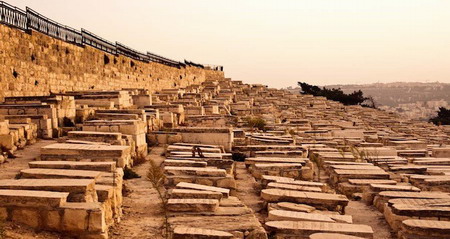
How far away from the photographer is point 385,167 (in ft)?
26.2

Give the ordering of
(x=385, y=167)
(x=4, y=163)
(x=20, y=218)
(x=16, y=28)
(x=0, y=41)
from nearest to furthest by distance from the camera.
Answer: (x=20, y=218) → (x=4, y=163) → (x=385, y=167) → (x=0, y=41) → (x=16, y=28)

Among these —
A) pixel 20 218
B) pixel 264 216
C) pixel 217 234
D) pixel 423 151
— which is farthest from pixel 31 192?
pixel 423 151

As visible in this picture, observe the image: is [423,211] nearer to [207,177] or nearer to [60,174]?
[207,177]

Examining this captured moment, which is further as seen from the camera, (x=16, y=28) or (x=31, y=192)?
(x=16, y=28)

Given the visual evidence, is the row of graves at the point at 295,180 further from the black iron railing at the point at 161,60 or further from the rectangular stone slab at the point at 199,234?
the black iron railing at the point at 161,60

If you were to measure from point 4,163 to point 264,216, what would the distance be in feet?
11.0

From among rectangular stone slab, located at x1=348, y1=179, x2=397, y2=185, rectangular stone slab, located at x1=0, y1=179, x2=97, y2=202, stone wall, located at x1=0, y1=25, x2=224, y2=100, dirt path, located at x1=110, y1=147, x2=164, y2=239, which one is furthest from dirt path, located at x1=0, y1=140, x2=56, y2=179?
rectangular stone slab, located at x1=348, y1=179, x2=397, y2=185

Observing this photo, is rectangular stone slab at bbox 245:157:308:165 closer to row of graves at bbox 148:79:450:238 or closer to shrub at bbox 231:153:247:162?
row of graves at bbox 148:79:450:238

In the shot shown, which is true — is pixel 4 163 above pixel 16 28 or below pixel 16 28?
below

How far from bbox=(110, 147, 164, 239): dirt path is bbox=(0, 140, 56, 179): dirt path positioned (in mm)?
1309

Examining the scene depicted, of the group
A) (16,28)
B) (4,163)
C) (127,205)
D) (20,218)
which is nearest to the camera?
(20,218)

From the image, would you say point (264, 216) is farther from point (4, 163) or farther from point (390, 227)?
point (4, 163)

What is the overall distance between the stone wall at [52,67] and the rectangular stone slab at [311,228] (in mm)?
7327

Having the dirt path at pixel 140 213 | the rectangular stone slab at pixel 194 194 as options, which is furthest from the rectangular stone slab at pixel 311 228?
the dirt path at pixel 140 213
